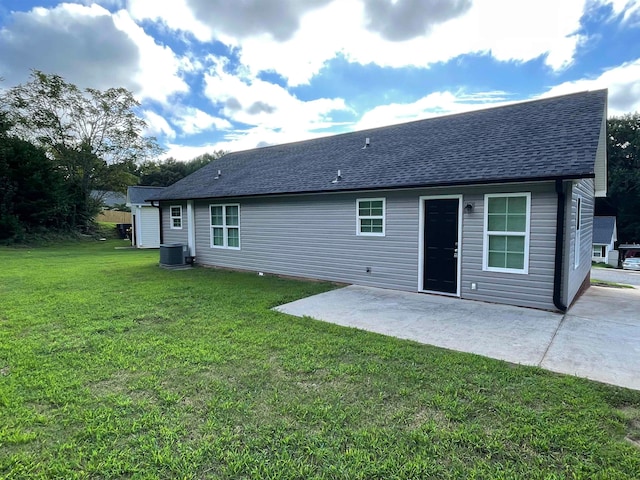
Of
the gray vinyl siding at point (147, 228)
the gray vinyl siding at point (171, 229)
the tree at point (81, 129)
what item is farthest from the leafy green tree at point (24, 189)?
the gray vinyl siding at point (171, 229)

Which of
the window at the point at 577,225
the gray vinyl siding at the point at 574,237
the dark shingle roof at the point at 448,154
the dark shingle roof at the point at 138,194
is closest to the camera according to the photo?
the gray vinyl siding at the point at 574,237

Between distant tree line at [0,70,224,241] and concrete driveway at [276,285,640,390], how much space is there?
876 inches

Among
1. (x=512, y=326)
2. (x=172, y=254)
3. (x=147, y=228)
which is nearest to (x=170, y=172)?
(x=147, y=228)

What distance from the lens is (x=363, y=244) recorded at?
27.5ft

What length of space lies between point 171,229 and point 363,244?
856 cm

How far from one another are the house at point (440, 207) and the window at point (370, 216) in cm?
3

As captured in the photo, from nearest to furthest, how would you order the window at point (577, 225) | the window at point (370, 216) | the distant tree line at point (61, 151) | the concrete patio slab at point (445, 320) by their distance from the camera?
the concrete patio slab at point (445, 320) < the window at point (577, 225) < the window at point (370, 216) < the distant tree line at point (61, 151)

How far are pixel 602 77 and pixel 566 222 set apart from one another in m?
16.2

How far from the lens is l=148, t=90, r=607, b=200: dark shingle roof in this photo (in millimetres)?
6285

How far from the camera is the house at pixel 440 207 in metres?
6.12

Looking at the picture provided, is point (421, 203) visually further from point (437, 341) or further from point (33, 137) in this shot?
point (33, 137)

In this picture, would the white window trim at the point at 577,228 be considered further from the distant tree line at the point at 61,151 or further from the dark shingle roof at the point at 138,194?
the distant tree line at the point at 61,151

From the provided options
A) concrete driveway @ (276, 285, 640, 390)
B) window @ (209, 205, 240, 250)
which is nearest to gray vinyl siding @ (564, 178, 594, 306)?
concrete driveway @ (276, 285, 640, 390)

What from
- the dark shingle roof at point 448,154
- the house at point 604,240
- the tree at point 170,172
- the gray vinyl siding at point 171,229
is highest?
the tree at point 170,172
